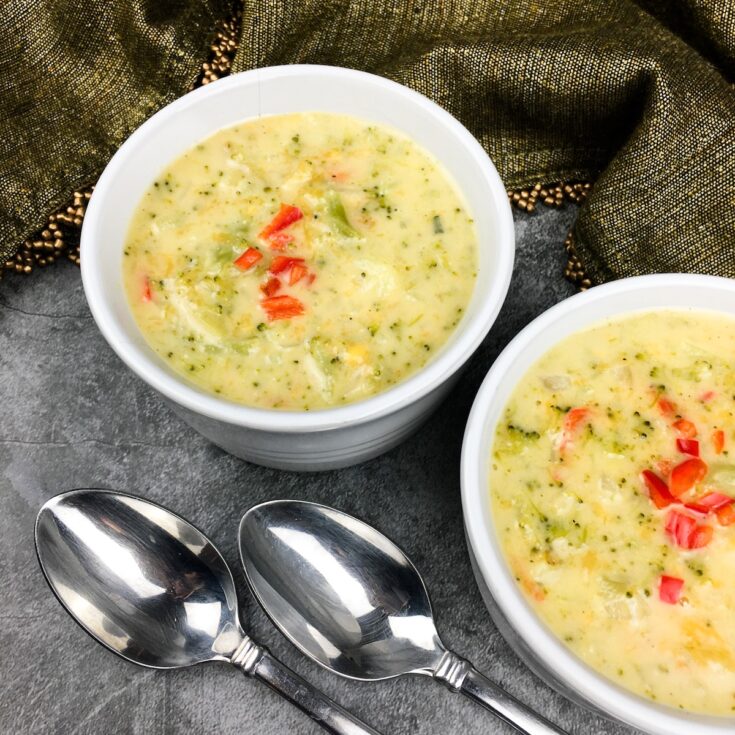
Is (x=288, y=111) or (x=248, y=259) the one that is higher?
(x=288, y=111)

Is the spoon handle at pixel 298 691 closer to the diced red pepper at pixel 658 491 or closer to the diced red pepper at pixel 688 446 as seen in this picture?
the diced red pepper at pixel 658 491

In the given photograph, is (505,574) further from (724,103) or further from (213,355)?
(724,103)

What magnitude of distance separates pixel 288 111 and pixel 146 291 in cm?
63

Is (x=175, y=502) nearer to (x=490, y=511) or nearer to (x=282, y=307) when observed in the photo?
(x=282, y=307)

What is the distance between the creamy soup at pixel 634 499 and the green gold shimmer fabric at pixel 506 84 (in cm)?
49

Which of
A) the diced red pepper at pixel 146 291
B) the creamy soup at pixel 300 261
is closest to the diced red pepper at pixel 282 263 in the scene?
the creamy soup at pixel 300 261

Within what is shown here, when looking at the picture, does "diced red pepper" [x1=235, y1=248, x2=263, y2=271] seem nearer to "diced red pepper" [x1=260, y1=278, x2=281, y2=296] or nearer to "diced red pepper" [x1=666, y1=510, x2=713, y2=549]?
"diced red pepper" [x1=260, y1=278, x2=281, y2=296]

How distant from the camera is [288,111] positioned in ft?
6.88

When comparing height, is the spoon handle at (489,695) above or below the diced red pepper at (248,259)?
below

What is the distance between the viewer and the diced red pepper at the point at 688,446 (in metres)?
1.71

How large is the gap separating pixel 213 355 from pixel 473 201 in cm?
74

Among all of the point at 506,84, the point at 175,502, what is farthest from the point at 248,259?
the point at 506,84

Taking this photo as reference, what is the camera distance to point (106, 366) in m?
2.27

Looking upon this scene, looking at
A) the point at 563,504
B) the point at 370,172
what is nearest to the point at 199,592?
the point at 563,504
